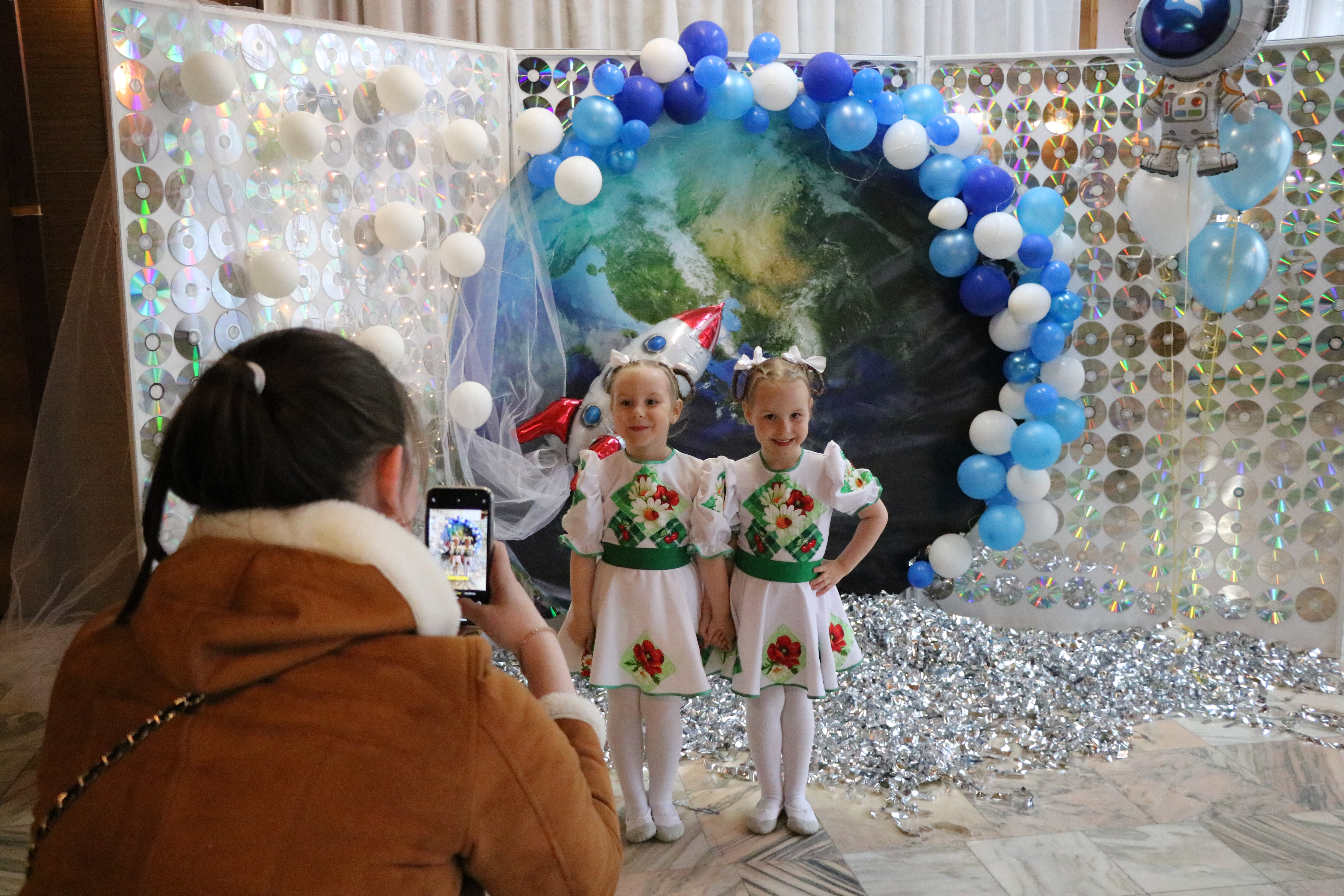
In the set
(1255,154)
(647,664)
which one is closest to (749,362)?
(647,664)

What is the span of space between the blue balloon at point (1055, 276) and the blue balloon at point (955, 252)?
16 cm

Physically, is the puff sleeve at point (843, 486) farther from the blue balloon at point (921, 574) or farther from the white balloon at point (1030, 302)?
the blue balloon at point (921, 574)

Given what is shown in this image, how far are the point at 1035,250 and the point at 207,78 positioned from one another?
7.53 feet

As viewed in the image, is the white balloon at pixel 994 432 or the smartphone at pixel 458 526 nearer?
the smartphone at pixel 458 526

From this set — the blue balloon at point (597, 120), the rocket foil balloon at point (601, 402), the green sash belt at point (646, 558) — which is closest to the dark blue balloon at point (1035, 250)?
the rocket foil balloon at point (601, 402)

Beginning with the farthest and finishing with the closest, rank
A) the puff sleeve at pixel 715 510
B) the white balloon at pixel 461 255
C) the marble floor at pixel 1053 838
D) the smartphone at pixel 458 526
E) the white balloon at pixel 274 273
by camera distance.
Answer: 1. the white balloon at pixel 461 255
2. the white balloon at pixel 274 273
3. the puff sleeve at pixel 715 510
4. the marble floor at pixel 1053 838
5. the smartphone at pixel 458 526

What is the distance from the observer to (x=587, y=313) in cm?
337

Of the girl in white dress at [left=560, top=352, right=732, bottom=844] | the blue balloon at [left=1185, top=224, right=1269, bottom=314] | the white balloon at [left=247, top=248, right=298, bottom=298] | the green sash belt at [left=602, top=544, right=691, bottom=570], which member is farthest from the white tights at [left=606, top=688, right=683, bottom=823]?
the blue balloon at [left=1185, top=224, right=1269, bottom=314]

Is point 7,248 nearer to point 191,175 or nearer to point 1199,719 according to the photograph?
point 191,175

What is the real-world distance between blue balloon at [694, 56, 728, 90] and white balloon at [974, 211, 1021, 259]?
2.94ft

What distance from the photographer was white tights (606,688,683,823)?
2.29 meters

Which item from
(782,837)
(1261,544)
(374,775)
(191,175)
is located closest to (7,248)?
(191,175)

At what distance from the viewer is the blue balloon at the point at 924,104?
10.5 feet

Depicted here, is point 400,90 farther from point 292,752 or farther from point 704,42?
point 292,752
